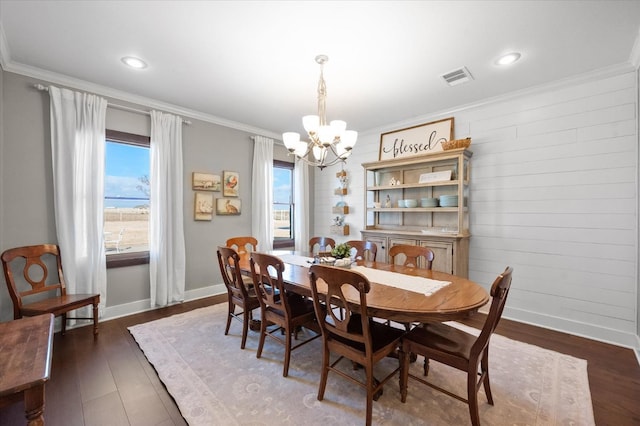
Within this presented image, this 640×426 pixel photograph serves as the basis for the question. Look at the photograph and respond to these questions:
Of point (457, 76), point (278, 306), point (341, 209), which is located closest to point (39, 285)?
point (278, 306)

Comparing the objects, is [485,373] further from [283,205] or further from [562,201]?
[283,205]

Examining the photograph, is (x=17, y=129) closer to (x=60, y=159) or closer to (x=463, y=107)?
(x=60, y=159)

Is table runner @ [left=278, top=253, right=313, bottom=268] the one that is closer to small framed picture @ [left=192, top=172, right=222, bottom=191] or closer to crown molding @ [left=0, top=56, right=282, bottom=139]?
small framed picture @ [left=192, top=172, right=222, bottom=191]

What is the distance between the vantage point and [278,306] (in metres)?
2.29

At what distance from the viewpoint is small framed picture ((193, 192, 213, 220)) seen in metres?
4.00

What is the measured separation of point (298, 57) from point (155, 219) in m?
2.73

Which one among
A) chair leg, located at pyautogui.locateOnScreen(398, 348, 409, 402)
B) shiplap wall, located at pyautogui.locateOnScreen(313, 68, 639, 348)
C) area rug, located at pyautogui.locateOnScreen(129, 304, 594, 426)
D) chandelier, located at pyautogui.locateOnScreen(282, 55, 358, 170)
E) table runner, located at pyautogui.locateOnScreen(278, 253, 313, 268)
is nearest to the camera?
area rug, located at pyautogui.locateOnScreen(129, 304, 594, 426)

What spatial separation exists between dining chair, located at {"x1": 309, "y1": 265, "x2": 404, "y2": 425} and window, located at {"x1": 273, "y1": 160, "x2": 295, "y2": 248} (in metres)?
3.24

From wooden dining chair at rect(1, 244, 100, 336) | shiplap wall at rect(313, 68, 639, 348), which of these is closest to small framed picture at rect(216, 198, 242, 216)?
A: wooden dining chair at rect(1, 244, 100, 336)

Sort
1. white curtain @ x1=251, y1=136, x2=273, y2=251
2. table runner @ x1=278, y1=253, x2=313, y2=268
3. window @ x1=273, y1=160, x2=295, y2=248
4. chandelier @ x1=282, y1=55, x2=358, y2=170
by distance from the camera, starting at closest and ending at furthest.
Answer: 1. chandelier @ x1=282, y1=55, x2=358, y2=170
2. table runner @ x1=278, y1=253, x2=313, y2=268
3. white curtain @ x1=251, y1=136, x2=273, y2=251
4. window @ x1=273, y1=160, x2=295, y2=248

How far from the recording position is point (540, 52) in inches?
95.5

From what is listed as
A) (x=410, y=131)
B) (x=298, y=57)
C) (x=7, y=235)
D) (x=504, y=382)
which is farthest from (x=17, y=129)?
(x=504, y=382)

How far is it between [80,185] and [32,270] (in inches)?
39.0

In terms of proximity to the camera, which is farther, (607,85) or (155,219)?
(155,219)
